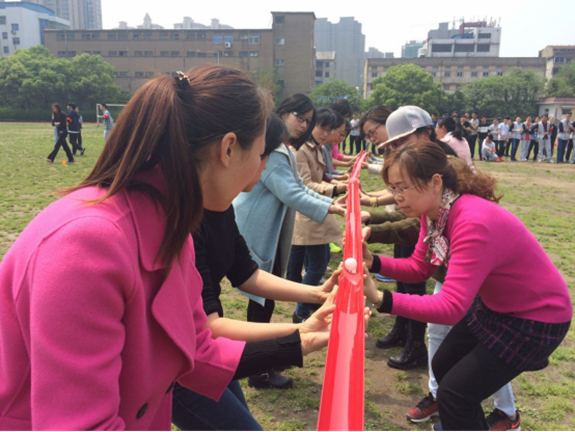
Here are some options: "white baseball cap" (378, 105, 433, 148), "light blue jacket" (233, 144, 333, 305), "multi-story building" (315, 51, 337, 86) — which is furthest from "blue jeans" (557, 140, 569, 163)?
"multi-story building" (315, 51, 337, 86)

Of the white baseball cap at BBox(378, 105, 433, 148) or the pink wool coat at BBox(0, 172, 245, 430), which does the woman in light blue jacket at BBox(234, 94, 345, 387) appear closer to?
the white baseball cap at BBox(378, 105, 433, 148)

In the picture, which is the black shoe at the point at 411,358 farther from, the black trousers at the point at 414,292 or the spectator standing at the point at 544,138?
the spectator standing at the point at 544,138

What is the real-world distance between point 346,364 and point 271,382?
2.92 meters

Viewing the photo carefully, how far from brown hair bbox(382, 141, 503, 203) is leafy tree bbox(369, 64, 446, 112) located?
74.4 metres

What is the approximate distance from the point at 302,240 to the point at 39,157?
54.1 feet

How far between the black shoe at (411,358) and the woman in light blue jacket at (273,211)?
1125mm

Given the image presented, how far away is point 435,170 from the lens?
2.62 meters

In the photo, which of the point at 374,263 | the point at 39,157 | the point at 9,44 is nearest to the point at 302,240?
the point at 374,263

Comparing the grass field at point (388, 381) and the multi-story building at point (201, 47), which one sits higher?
the multi-story building at point (201, 47)

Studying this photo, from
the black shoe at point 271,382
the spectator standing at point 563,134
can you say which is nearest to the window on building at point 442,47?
the spectator standing at point 563,134

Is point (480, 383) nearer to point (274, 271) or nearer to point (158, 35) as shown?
point (274, 271)

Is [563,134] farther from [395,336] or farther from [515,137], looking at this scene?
[395,336]

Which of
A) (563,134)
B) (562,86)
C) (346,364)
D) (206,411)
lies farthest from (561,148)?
(562,86)

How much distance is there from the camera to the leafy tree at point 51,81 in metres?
62.6
